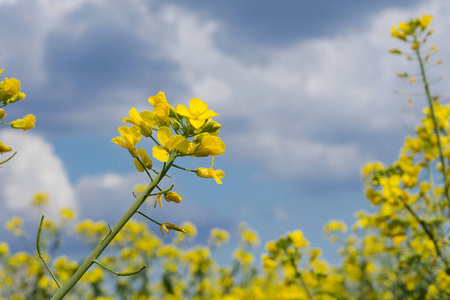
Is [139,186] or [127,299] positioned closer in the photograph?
[127,299]

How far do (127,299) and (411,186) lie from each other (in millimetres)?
6329

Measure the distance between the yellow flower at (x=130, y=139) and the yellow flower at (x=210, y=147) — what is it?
0.23 metres

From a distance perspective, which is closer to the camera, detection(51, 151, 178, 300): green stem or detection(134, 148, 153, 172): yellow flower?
detection(51, 151, 178, 300): green stem

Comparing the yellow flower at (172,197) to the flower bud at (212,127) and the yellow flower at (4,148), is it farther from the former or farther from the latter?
the yellow flower at (4,148)

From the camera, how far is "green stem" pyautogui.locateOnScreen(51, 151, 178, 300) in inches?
48.1

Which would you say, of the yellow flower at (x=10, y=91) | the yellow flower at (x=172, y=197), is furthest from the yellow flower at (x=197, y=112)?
the yellow flower at (x=10, y=91)

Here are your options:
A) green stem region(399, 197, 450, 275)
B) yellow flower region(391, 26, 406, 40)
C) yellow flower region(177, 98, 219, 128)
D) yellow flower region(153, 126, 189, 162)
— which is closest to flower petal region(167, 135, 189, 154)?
yellow flower region(153, 126, 189, 162)

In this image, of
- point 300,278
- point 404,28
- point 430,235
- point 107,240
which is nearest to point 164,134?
point 107,240

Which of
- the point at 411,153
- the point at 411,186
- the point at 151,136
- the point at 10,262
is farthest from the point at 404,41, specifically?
the point at 10,262

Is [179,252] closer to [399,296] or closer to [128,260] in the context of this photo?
[128,260]

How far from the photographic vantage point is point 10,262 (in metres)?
8.48

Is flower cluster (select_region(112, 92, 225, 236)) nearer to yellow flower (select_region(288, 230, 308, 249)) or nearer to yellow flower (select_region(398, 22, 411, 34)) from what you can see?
yellow flower (select_region(288, 230, 308, 249))

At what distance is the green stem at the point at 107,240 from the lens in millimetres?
1222

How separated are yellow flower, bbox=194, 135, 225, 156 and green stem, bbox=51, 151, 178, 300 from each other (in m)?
0.11
